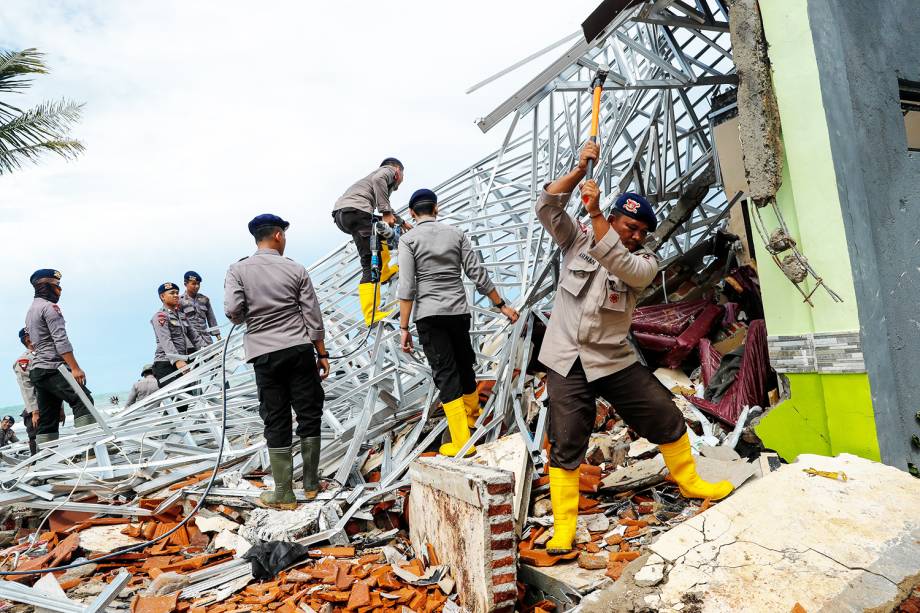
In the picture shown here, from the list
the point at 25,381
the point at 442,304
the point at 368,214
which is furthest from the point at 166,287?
the point at 442,304

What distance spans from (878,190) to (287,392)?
4.38 m

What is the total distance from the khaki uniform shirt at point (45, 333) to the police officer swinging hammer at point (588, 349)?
5.66 metres

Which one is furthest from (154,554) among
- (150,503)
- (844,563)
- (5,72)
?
(5,72)

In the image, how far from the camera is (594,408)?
3.50m

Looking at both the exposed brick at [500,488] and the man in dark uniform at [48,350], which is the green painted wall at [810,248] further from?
the man in dark uniform at [48,350]

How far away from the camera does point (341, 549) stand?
3945mm

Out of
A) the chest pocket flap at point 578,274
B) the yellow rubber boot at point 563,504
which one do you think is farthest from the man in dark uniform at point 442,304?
the chest pocket flap at point 578,274

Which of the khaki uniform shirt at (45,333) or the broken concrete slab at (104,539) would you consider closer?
the broken concrete slab at (104,539)

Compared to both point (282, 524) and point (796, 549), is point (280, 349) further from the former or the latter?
point (796, 549)

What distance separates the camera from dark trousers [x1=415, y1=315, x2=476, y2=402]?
486cm

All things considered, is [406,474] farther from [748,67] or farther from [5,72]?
[5,72]

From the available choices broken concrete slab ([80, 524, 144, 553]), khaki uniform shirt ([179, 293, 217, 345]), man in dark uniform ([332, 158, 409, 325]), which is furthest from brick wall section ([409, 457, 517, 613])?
khaki uniform shirt ([179, 293, 217, 345])

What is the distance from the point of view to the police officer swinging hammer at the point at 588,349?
3350 mm

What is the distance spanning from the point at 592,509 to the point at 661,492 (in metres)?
0.50
